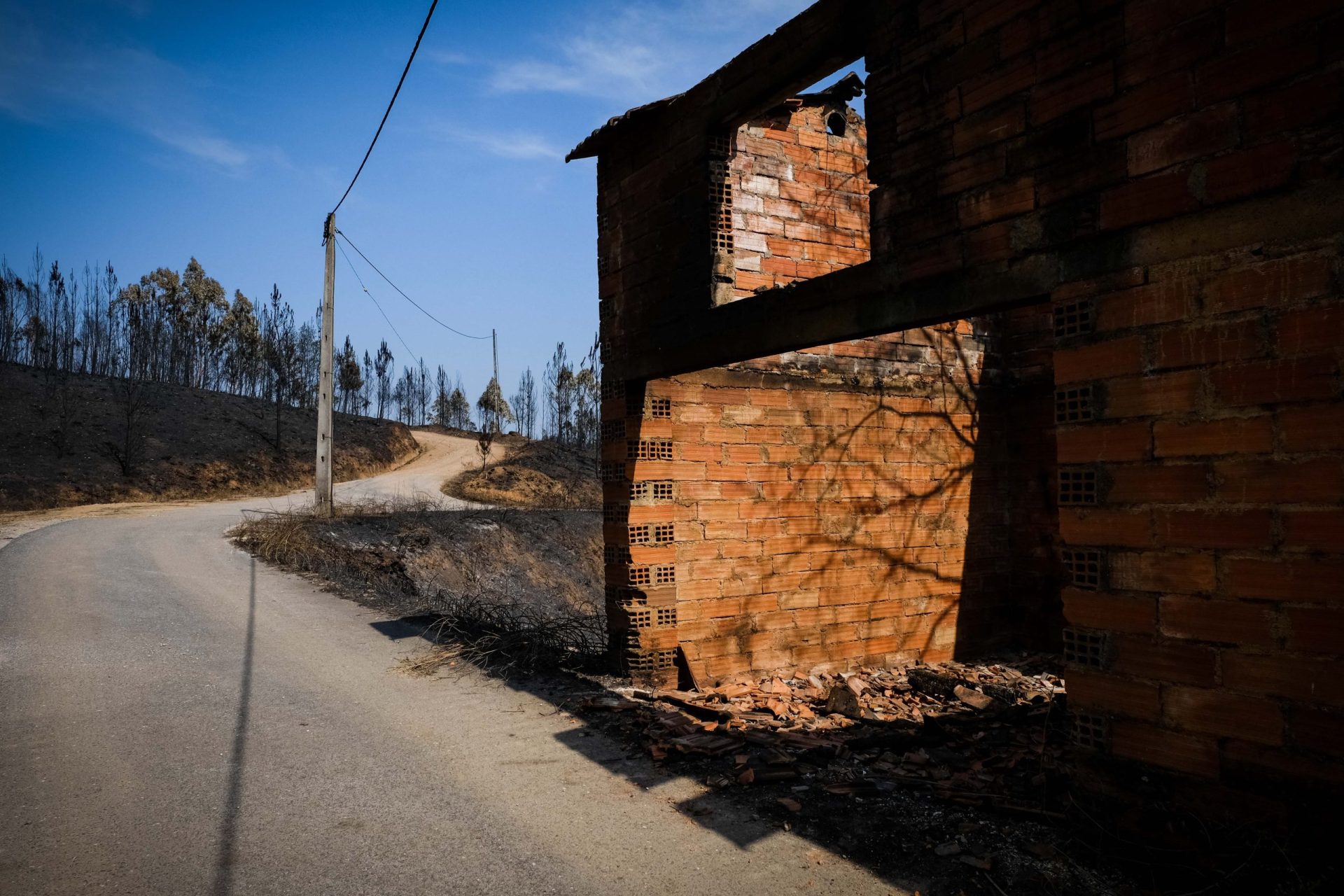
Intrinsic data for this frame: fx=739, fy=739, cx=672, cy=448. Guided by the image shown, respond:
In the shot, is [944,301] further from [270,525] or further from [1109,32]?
[270,525]

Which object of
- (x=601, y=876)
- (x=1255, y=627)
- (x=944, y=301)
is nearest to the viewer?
(x=1255, y=627)

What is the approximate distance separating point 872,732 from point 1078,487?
301 centimetres

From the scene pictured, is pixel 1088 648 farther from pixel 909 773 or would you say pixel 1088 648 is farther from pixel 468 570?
pixel 468 570

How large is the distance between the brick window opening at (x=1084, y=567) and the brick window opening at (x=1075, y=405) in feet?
2.18

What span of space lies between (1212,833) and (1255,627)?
919 millimetres

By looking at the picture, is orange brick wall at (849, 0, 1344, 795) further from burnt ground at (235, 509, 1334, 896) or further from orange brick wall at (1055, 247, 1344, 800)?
burnt ground at (235, 509, 1334, 896)

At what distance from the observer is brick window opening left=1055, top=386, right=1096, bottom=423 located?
369cm

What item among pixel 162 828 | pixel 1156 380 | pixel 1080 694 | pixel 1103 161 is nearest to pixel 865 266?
pixel 1103 161

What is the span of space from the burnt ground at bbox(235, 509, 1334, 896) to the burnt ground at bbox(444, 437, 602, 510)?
654 inches

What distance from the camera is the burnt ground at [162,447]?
2411cm

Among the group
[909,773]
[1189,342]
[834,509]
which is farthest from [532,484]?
[1189,342]

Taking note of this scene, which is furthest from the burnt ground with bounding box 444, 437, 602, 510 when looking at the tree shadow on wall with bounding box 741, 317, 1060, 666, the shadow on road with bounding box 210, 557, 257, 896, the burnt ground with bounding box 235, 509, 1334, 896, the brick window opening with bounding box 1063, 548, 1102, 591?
the brick window opening with bounding box 1063, 548, 1102, 591

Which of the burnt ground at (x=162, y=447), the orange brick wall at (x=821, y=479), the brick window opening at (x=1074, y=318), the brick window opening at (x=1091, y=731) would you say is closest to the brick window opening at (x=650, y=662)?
the orange brick wall at (x=821, y=479)

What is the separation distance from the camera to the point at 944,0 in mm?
4371
